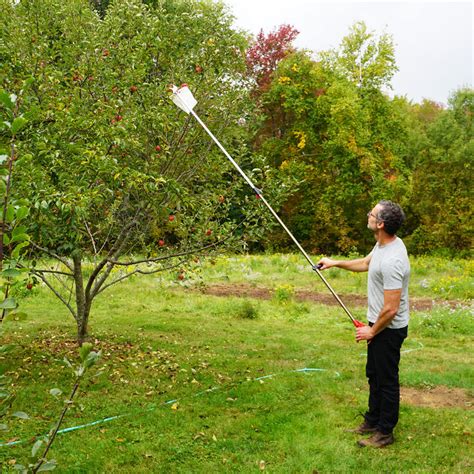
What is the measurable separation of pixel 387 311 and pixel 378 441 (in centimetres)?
115

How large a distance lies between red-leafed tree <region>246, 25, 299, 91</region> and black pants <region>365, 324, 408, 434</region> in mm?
23727

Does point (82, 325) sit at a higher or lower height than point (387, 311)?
lower

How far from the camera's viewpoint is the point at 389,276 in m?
4.38

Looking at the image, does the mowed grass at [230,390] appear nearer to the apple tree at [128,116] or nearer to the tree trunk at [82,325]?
the tree trunk at [82,325]

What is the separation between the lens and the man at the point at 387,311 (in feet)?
14.4

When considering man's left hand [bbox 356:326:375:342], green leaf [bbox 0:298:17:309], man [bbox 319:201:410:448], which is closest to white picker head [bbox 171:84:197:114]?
man [bbox 319:201:410:448]

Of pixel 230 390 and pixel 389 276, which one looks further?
pixel 230 390

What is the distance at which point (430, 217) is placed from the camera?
24203mm

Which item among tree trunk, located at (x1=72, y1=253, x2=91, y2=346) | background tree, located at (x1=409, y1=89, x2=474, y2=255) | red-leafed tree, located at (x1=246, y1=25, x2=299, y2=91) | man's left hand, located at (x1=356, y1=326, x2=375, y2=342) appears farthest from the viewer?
red-leafed tree, located at (x1=246, y1=25, x2=299, y2=91)

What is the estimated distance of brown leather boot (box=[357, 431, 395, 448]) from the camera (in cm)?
460

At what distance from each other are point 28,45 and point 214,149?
8.14ft

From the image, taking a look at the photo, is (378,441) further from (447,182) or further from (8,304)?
(447,182)

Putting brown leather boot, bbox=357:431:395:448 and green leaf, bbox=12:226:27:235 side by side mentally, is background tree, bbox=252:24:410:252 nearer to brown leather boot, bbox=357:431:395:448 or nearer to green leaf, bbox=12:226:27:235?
brown leather boot, bbox=357:431:395:448

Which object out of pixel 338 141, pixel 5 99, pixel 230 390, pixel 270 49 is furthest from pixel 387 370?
pixel 270 49
